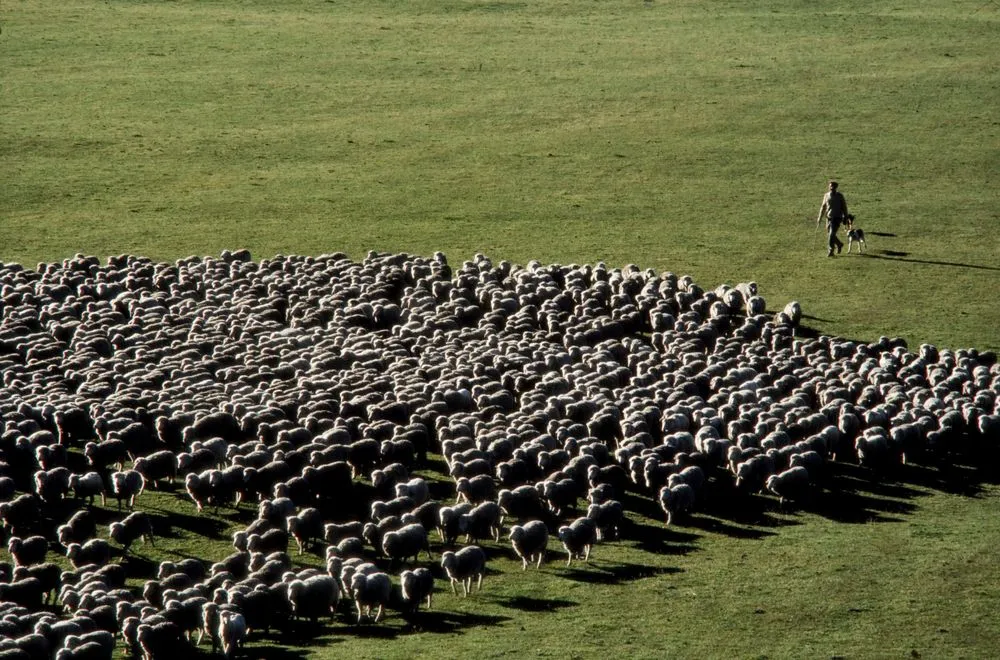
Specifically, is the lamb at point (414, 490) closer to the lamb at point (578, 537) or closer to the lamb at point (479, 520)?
the lamb at point (479, 520)

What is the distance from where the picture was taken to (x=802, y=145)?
2151 inches

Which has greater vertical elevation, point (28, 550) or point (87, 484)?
point (87, 484)

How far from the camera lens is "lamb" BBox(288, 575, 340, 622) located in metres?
20.1

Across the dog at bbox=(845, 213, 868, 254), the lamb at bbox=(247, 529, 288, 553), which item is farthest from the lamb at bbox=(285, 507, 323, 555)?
the dog at bbox=(845, 213, 868, 254)

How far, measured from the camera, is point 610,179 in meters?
51.1

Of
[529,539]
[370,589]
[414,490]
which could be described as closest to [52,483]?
[414,490]

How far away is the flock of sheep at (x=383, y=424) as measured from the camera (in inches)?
823

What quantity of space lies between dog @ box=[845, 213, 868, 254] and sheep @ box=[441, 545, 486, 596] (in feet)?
78.4

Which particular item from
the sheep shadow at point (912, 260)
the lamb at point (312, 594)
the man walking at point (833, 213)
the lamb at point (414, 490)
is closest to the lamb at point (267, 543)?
the lamb at point (312, 594)

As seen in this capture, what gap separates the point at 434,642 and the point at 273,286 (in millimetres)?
18788

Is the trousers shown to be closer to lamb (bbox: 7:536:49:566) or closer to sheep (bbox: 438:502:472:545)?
sheep (bbox: 438:502:472:545)

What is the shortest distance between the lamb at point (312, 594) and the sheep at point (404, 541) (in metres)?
1.72

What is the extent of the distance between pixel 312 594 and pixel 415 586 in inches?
59.1

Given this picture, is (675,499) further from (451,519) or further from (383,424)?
(383,424)
